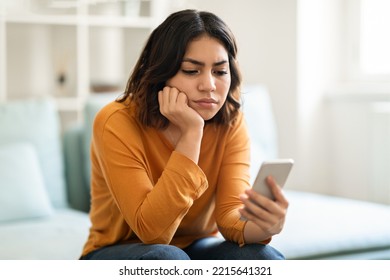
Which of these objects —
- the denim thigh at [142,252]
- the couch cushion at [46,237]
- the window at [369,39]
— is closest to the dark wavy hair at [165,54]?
the denim thigh at [142,252]

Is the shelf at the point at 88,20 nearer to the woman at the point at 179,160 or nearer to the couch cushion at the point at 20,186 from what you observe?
the couch cushion at the point at 20,186

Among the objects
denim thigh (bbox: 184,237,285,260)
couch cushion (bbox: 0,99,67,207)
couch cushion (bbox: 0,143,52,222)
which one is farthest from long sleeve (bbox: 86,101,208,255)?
couch cushion (bbox: 0,99,67,207)

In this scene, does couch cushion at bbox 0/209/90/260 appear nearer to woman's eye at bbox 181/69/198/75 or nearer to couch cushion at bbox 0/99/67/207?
couch cushion at bbox 0/99/67/207

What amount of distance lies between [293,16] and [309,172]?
2.42 ft

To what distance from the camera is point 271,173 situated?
1.25 m

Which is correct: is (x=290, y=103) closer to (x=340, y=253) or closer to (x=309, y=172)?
(x=309, y=172)

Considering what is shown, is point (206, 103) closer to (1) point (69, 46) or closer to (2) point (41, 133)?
(2) point (41, 133)

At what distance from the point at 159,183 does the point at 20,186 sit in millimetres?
956

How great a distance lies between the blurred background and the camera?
9.39ft

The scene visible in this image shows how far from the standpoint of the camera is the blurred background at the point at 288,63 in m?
2.86

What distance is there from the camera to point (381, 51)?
10.3ft

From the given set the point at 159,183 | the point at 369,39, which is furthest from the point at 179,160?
the point at 369,39

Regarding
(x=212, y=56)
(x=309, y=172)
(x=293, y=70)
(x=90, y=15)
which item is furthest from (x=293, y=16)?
(x=212, y=56)

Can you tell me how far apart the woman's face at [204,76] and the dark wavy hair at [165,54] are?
2cm
